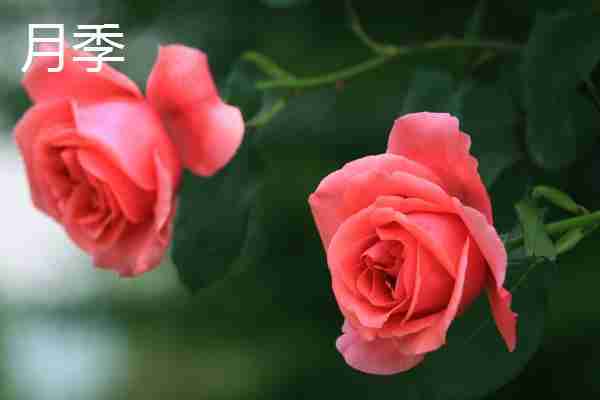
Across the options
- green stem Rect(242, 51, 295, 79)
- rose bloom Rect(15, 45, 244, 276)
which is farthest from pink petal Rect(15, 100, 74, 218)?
green stem Rect(242, 51, 295, 79)

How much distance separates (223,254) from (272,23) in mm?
197

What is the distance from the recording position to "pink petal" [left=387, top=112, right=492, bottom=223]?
31 cm

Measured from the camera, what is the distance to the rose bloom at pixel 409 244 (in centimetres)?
30

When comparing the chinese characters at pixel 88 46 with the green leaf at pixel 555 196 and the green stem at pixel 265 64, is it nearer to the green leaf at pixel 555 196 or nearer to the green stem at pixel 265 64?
the green stem at pixel 265 64

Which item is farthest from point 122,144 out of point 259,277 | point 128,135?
point 259,277

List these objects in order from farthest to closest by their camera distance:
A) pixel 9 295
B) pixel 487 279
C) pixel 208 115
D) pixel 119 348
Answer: pixel 9 295
pixel 119 348
pixel 208 115
pixel 487 279

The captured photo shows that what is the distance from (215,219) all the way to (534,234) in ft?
0.55

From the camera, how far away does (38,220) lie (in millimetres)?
1310

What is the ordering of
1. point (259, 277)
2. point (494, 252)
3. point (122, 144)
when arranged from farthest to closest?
1. point (259, 277)
2. point (122, 144)
3. point (494, 252)

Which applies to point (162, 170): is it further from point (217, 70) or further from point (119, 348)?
point (119, 348)

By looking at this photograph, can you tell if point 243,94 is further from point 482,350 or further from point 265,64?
point 482,350

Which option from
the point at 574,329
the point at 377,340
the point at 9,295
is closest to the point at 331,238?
the point at 377,340

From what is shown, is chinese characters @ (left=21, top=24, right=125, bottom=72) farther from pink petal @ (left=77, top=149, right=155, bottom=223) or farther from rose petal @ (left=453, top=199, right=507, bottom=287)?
rose petal @ (left=453, top=199, right=507, bottom=287)

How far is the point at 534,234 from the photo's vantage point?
0.32 m
